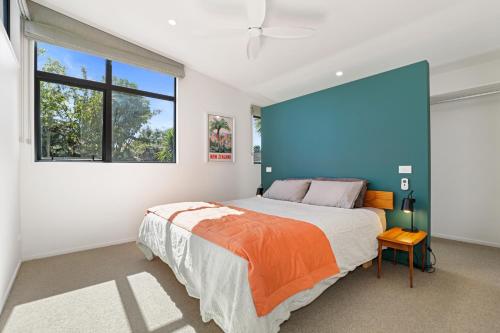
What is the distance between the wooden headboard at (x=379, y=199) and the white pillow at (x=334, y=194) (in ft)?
0.82

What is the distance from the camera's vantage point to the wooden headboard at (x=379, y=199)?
291 centimetres

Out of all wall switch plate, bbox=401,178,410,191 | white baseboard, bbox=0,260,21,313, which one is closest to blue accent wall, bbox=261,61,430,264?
wall switch plate, bbox=401,178,410,191

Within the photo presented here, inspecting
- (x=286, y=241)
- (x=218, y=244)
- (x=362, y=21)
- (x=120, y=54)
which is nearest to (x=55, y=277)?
(x=218, y=244)

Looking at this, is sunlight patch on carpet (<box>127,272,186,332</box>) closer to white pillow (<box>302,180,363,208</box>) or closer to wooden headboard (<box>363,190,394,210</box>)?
white pillow (<box>302,180,363,208</box>)

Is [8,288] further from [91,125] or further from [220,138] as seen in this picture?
[220,138]

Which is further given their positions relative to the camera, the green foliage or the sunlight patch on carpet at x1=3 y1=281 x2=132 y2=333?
the green foliage

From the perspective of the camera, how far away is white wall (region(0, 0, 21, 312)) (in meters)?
1.93

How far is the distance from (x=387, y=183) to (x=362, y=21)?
200 cm

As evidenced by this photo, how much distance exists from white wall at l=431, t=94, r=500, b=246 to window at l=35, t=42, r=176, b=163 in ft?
14.9

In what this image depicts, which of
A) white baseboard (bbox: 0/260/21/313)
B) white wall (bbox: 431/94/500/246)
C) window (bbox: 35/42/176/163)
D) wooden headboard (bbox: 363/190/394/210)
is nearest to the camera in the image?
white baseboard (bbox: 0/260/21/313)

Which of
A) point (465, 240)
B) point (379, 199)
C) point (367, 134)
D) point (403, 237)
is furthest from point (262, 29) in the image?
point (465, 240)

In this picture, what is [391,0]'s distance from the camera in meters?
2.31

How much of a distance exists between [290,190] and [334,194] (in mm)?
751

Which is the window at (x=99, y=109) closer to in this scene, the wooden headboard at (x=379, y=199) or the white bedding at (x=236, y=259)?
the white bedding at (x=236, y=259)
